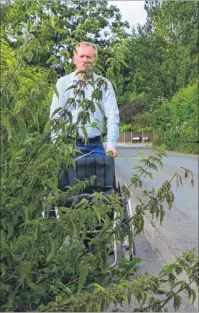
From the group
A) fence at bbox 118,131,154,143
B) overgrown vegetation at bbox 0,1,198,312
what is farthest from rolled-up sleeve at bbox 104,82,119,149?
overgrown vegetation at bbox 0,1,198,312

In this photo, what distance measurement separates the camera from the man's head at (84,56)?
167 cm

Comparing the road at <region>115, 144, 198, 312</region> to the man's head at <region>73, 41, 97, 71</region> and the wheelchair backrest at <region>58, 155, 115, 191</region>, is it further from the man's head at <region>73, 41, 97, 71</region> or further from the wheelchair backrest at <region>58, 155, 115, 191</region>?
the man's head at <region>73, 41, 97, 71</region>

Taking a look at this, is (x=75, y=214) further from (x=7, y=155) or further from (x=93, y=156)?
(x=93, y=156)

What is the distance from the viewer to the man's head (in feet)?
5.47

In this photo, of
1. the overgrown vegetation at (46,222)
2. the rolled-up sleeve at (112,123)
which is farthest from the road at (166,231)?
the overgrown vegetation at (46,222)

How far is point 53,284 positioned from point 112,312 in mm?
220

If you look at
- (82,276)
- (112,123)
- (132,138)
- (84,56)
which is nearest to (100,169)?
(112,123)

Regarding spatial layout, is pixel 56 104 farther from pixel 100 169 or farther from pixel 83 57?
pixel 100 169

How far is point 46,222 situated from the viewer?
155cm

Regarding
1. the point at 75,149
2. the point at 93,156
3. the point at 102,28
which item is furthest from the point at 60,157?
the point at 93,156

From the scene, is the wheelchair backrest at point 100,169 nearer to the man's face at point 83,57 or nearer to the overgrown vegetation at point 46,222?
the man's face at point 83,57

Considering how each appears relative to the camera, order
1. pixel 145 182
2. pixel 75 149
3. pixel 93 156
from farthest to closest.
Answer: pixel 93 156
pixel 145 182
pixel 75 149

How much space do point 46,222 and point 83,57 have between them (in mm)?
648

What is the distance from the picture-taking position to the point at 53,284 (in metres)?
1.76
